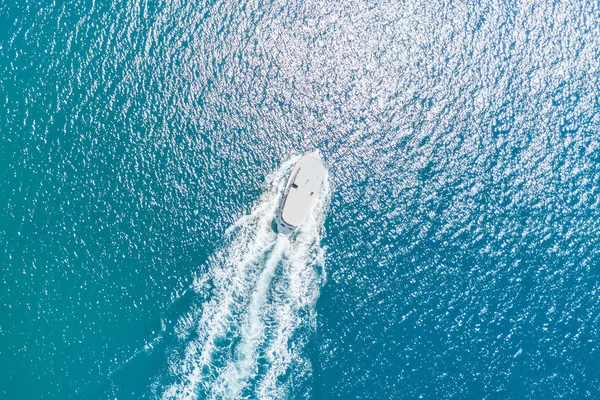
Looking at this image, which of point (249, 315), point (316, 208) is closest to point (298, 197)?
point (316, 208)

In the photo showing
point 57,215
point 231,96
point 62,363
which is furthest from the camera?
point 231,96

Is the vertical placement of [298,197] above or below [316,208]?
below

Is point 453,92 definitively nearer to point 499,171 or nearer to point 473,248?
point 499,171

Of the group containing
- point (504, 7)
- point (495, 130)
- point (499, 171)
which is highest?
point (504, 7)

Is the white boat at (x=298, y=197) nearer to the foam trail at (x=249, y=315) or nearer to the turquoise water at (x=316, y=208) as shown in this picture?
the foam trail at (x=249, y=315)

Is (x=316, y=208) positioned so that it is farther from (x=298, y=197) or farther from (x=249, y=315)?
(x=249, y=315)

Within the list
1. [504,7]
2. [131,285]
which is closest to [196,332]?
[131,285]
